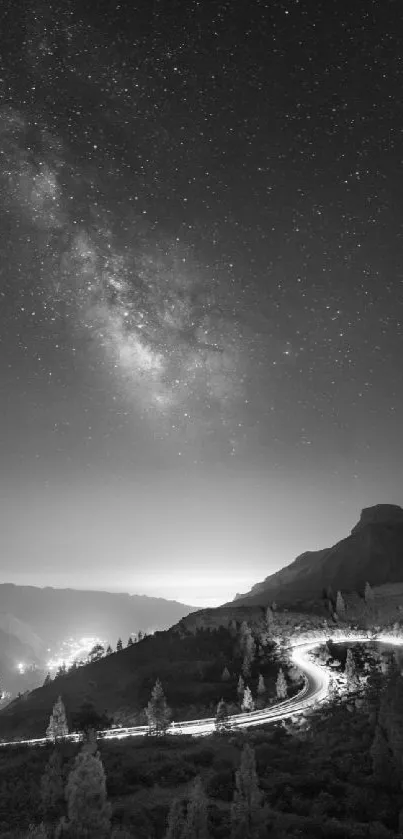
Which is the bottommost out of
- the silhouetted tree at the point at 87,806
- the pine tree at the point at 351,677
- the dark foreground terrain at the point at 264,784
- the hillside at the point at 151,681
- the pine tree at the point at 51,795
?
the hillside at the point at 151,681

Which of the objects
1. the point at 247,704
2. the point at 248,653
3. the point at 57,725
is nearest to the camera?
the point at 247,704

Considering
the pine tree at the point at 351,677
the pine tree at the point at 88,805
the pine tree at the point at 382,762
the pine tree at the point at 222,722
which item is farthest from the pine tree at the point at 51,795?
the pine tree at the point at 351,677

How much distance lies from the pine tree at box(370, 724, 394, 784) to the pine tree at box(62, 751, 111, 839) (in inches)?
654

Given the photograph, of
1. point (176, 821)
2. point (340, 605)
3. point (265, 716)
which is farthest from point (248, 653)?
point (176, 821)

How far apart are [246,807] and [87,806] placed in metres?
8.22

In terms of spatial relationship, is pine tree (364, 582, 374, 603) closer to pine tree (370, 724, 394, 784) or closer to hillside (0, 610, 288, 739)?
hillside (0, 610, 288, 739)

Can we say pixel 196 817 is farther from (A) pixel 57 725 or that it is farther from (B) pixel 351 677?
(B) pixel 351 677

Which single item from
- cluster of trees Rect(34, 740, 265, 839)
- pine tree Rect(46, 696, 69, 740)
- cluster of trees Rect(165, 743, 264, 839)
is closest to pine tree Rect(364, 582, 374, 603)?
pine tree Rect(46, 696, 69, 740)

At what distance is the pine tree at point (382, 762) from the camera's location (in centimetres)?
2713

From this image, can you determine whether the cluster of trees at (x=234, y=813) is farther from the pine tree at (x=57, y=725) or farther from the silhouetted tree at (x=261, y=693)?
the pine tree at (x=57, y=725)

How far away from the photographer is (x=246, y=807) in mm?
19688

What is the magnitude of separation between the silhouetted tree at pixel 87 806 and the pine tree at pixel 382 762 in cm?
1660

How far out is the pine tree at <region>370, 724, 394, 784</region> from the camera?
89.0ft

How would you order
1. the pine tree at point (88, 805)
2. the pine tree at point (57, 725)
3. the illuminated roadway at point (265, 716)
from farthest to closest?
the pine tree at point (57, 725), the illuminated roadway at point (265, 716), the pine tree at point (88, 805)
